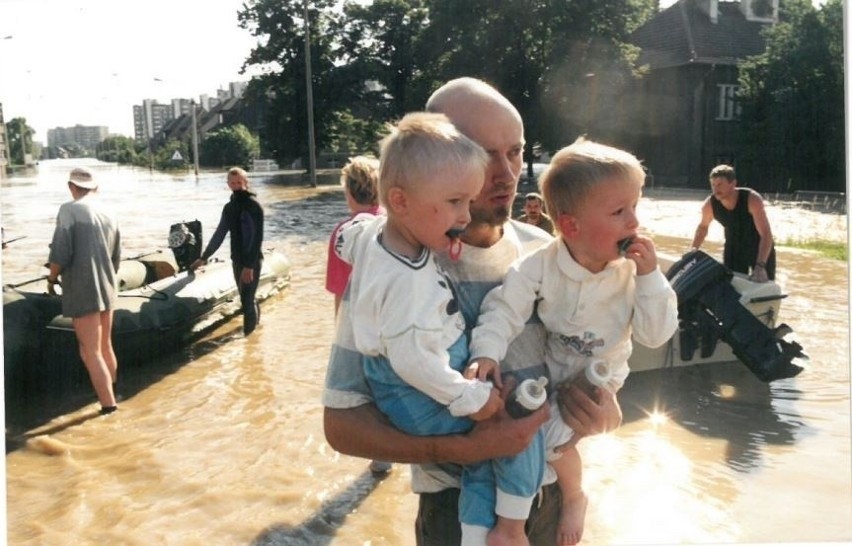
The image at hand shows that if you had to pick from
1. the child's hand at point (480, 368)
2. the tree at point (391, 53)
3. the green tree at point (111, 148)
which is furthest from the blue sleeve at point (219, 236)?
the tree at point (391, 53)

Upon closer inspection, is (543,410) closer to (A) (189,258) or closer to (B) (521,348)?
(B) (521,348)

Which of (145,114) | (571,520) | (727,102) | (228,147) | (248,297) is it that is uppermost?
(727,102)

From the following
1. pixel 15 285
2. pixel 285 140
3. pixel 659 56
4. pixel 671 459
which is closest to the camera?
pixel 671 459

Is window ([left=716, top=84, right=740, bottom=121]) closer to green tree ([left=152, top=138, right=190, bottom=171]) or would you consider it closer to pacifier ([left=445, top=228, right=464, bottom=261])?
green tree ([left=152, top=138, right=190, bottom=171])

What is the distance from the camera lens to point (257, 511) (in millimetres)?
3135

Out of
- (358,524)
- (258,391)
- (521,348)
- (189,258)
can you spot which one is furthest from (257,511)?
(189,258)

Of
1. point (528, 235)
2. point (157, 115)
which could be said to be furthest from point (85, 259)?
point (157, 115)

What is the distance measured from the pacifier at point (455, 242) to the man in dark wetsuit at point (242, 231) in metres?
4.20

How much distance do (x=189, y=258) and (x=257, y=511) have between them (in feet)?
11.1

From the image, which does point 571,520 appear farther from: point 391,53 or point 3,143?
point 391,53

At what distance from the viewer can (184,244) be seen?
605cm

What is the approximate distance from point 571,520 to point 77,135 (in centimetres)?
354

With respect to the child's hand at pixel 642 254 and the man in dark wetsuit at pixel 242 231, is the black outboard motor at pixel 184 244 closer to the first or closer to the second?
the man in dark wetsuit at pixel 242 231

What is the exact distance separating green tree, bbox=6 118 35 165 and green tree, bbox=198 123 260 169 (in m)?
26.0
